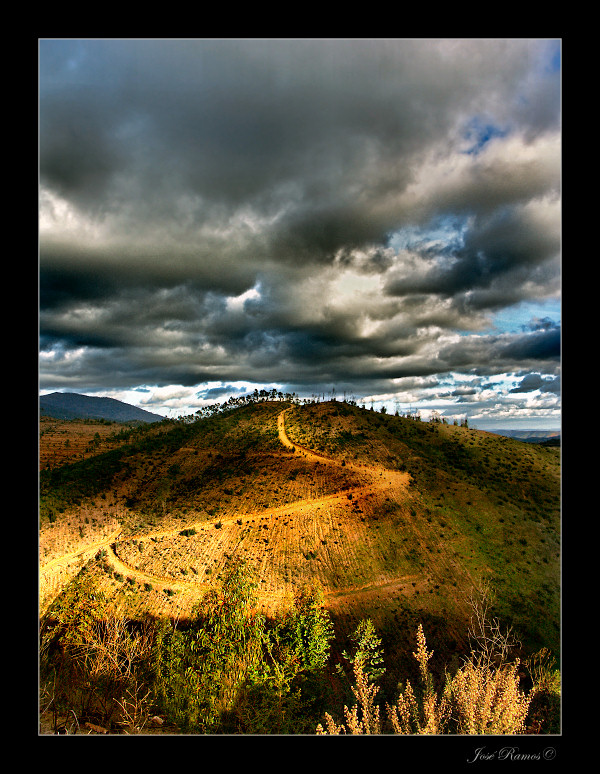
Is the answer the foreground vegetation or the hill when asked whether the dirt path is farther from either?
the foreground vegetation

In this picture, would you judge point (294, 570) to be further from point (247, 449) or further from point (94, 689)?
point (247, 449)

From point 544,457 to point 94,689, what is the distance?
2160 cm

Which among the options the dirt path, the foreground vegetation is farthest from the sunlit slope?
the foreground vegetation

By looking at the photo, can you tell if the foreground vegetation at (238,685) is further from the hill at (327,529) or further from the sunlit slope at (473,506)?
the sunlit slope at (473,506)

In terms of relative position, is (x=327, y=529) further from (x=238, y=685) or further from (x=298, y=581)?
(x=238, y=685)

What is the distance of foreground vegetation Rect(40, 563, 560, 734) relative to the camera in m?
5.91

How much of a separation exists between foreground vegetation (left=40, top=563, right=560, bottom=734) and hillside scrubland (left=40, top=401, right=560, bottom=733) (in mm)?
44

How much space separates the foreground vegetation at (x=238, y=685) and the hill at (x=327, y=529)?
2038 mm

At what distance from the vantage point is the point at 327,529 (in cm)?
1353

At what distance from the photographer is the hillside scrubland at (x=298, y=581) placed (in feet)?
22.7

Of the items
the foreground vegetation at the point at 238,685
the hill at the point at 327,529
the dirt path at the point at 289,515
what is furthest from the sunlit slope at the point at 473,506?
the foreground vegetation at the point at 238,685

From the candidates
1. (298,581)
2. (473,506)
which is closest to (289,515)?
(298,581)

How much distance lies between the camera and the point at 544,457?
782 inches

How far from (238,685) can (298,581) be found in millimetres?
5012
